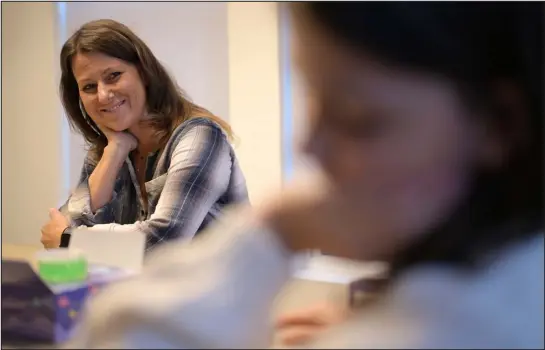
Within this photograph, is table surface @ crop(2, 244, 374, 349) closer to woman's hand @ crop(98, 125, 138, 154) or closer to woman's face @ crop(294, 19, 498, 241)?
woman's face @ crop(294, 19, 498, 241)

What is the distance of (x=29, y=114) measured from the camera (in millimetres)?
596

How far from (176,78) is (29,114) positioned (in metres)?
0.18

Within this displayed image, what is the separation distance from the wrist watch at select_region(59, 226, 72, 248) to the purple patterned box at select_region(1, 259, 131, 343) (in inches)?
1.5

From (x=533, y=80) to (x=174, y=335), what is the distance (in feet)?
1.10

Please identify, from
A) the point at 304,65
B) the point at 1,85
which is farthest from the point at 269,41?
the point at 1,85

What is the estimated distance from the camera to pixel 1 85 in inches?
23.6

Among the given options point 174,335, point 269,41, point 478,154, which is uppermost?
point 269,41

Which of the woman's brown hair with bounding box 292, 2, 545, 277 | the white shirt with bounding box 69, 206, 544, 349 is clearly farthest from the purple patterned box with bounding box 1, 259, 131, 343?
the woman's brown hair with bounding box 292, 2, 545, 277

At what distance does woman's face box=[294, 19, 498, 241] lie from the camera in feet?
1.27

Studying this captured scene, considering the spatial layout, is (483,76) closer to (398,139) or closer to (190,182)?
(398,139)

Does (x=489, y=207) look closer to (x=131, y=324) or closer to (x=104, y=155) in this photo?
(x=131, y=324)

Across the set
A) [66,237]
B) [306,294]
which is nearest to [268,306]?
[306,294]

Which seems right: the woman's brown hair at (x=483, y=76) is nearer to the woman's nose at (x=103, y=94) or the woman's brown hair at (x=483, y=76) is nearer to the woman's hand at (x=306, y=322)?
the woman's hand at (x=306, y=322)

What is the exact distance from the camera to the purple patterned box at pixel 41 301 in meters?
0.47
